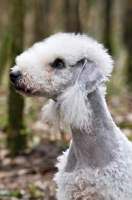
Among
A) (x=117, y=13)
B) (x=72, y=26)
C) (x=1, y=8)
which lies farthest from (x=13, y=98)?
(x=117, y=13)

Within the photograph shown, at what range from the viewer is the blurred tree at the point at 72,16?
15.7 metres

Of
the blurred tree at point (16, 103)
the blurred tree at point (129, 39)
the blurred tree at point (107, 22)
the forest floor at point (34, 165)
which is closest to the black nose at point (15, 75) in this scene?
the forest floor at point (34, 165)

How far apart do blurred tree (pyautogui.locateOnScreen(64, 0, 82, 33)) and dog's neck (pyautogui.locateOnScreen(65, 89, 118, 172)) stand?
11990 millimetres

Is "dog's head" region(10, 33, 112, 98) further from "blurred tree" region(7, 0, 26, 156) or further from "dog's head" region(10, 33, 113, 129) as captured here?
"blurred tree" region(7, 0, 26, 156)

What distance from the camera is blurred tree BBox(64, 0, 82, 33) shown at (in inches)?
619

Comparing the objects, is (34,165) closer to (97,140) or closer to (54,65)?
(97,140)

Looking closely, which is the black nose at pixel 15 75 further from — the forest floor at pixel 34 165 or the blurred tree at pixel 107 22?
the blurred tree at pixel 107 22

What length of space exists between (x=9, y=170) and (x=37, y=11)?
7507mm

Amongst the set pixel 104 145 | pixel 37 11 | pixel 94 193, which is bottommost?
pixel 94 193

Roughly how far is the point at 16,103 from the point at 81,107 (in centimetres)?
333

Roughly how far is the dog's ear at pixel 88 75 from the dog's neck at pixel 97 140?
0.14 meters

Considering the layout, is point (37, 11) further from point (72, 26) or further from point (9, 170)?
point (9, 170)

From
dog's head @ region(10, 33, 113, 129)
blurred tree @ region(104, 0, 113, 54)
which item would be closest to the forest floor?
dog's head @ region(10, 33, 113, 129)

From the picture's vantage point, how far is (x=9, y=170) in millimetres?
6512
